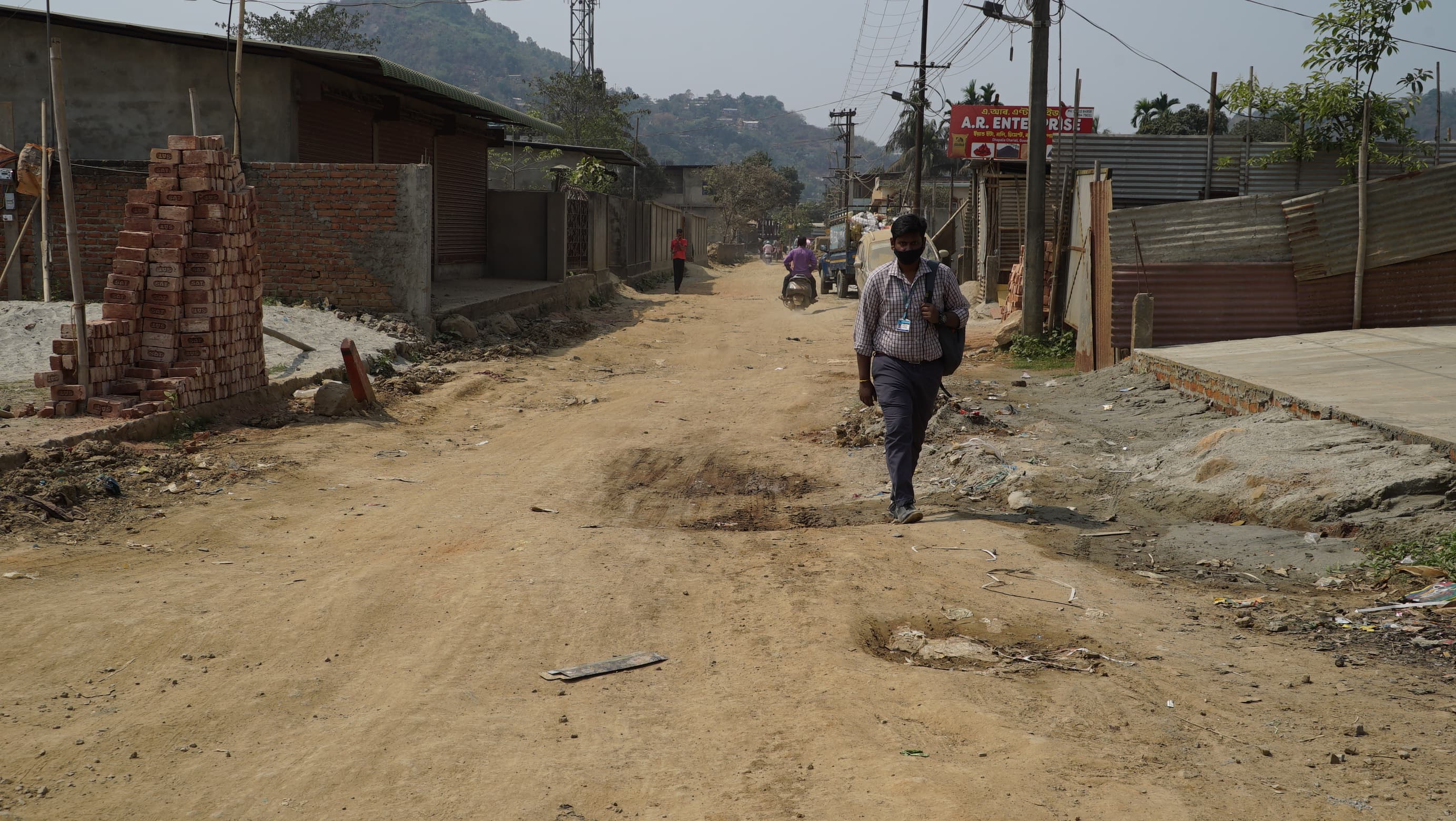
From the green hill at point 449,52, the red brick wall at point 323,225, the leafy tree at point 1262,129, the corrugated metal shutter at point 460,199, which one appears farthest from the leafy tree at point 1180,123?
the green hill at point 449,52

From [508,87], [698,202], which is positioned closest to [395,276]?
[698,202]

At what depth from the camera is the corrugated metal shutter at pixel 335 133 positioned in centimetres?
1488

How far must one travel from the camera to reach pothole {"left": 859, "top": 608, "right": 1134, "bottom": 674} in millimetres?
3863

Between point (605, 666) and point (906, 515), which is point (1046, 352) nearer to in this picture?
point (906, 515)

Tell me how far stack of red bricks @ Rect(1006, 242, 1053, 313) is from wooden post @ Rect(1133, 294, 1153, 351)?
3970 mm

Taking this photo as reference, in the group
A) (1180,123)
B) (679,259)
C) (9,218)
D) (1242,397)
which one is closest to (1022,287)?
(1242,397)

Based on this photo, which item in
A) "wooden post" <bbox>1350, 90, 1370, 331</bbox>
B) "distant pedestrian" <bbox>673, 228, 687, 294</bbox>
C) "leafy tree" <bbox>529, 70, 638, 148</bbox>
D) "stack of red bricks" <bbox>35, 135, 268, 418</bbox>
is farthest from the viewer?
"leafy tree" <bbox>529, 70, 638, 148</bbox>

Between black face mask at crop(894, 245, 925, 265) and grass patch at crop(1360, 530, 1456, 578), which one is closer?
grass patch at crop(1360, 530, 1456, 578)

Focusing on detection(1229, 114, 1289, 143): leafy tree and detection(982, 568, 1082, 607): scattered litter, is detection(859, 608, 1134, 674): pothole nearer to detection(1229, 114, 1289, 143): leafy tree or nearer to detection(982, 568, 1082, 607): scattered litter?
detection(982, 568, 1082, 607): scattered litter

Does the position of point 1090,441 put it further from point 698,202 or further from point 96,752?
point 698,202

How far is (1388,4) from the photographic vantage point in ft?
42.1

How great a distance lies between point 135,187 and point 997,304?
47.2 feet

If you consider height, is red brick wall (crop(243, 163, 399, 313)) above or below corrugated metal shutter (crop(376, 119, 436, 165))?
below

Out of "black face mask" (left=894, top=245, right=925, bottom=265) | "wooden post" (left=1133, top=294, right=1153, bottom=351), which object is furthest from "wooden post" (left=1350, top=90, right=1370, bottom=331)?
"black face mask" (left=894, top=245, right=925, bottom=265)
